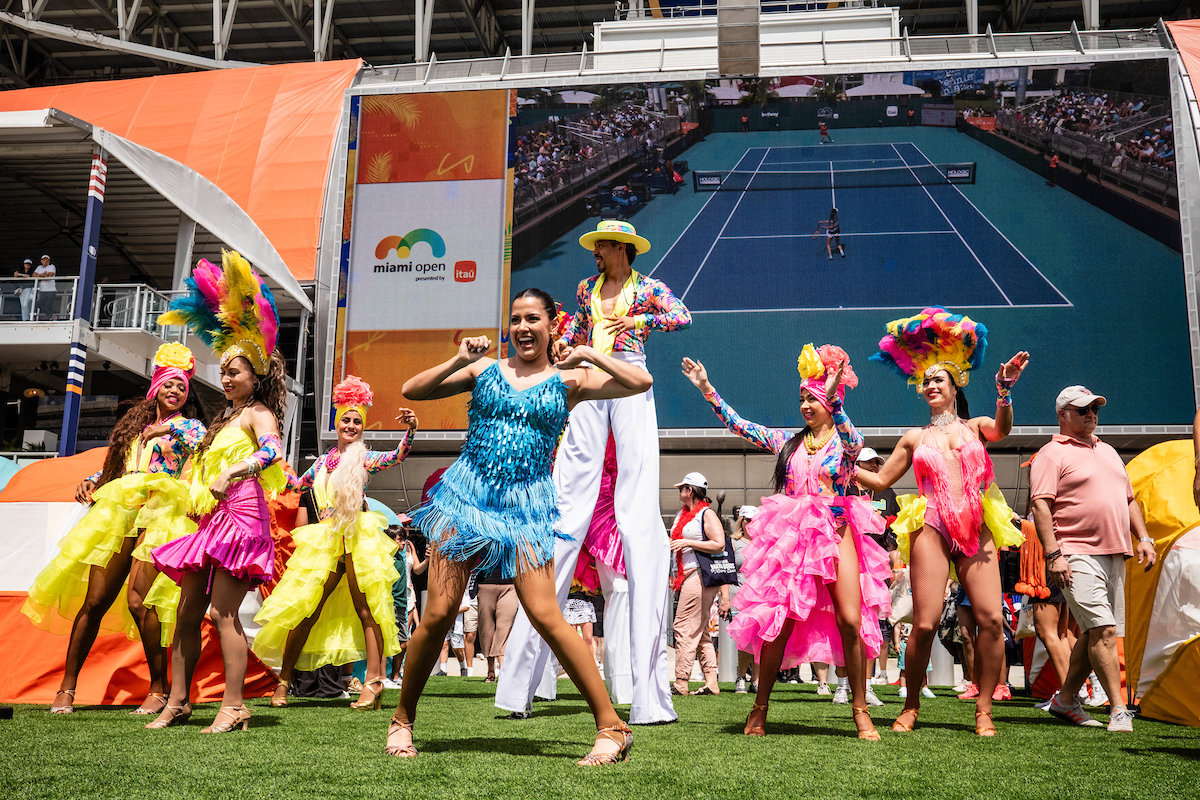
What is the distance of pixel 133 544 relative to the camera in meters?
4.96

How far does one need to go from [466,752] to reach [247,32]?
3129cm

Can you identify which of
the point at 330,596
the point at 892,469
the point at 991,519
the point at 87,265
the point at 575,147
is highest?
the point at 575,147

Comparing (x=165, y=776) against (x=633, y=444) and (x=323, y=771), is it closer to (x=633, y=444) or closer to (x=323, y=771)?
(x=323, y=771)

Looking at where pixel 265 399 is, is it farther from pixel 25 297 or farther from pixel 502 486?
pixel 25 297

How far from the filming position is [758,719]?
14.3 ft

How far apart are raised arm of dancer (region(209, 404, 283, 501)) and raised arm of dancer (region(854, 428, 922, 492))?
271cm

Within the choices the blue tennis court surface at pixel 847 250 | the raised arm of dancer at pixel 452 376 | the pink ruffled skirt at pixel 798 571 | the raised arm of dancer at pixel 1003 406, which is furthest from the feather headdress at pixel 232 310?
the blue tennis court surface at pixel 847 250

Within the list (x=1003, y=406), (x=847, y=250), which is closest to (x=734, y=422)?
(x=1003, y=406)

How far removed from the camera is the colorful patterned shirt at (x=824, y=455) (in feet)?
14.7

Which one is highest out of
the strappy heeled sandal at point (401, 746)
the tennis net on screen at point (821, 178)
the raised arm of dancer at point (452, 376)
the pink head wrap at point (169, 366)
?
the tennis net on screen at point (821, 178)

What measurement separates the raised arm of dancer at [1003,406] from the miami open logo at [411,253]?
13.0 m

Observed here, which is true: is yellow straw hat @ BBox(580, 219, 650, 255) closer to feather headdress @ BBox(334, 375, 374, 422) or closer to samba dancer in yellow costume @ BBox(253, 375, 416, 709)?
samba dancer in yellow costume @ BBox(253, 375, 416, 709)

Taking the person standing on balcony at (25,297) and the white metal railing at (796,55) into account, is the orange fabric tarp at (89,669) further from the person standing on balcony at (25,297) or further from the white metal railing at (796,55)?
the white metal railing at (796,55)

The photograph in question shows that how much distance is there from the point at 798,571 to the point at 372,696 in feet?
8.70
